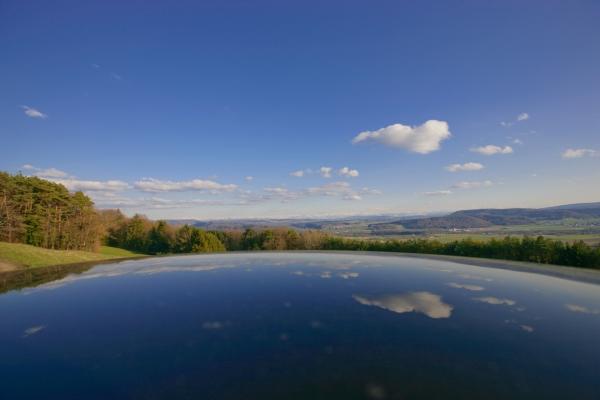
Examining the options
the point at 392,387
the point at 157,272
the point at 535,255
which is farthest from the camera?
the point at 535,255

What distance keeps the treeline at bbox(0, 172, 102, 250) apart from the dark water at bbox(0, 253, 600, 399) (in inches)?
1136

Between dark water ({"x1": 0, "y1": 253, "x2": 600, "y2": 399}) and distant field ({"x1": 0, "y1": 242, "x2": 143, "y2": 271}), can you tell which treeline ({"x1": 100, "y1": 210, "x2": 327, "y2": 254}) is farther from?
dark water ({"x1": 0, "y1": 253, "x2": 600, "y2": 399})

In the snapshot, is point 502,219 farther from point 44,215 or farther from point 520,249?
point 44,215

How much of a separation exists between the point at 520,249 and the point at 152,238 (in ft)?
199

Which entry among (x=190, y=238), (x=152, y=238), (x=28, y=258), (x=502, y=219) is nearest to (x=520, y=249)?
(x=28, y=258)

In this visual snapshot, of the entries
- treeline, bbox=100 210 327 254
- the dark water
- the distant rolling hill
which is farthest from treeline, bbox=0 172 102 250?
the distant rolling hill

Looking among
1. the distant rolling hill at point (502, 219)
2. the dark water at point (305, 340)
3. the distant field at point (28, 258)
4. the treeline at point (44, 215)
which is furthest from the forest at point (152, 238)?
the distant rolling hill at point (502, 219)

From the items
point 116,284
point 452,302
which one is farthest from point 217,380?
point 116,284

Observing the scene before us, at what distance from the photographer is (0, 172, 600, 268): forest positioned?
2211cm

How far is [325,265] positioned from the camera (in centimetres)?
1806

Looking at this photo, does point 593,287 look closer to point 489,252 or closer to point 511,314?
point 511,314

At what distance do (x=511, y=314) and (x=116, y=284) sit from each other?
16.4m

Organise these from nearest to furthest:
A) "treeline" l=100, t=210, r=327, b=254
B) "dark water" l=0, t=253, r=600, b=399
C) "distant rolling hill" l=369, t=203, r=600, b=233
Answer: "dark water" l=0, t=253, r=600, b=399 < "treeline" l=100, t=210, r=327, b=254 < "distant rolling hill" l=369, t=203, r=600, b=233

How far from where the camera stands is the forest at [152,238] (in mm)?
22109
